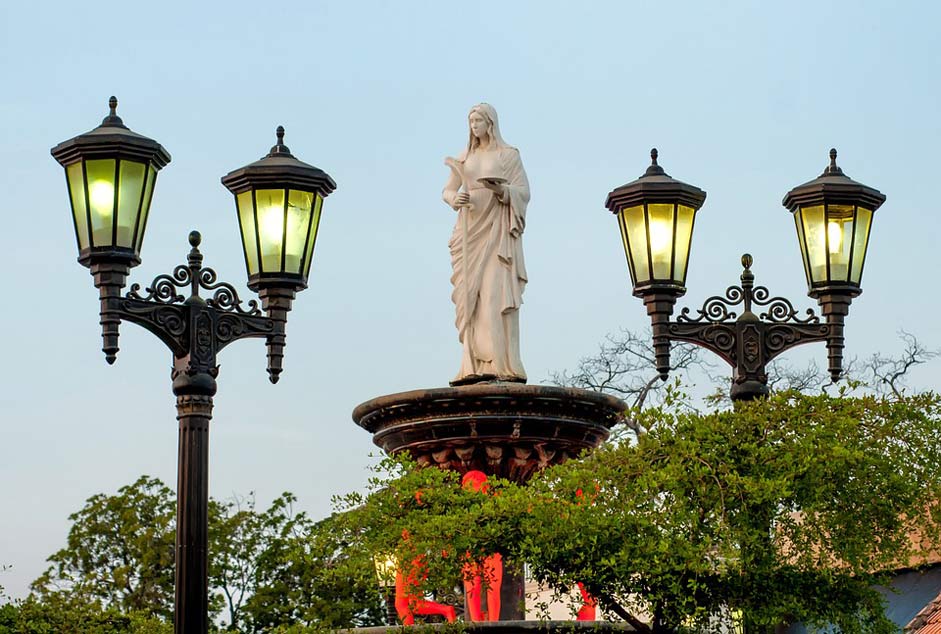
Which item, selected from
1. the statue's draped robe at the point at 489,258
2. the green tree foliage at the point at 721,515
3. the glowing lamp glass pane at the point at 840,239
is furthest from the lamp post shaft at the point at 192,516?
the statue's draped robe at the point at 489,258

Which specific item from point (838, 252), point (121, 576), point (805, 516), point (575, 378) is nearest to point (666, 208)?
point (838, 252)

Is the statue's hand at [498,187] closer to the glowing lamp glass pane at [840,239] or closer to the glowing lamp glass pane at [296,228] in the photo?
the glowing lamp glass pane at [840,239]

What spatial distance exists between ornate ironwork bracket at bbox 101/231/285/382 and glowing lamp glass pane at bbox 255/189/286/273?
27 cm

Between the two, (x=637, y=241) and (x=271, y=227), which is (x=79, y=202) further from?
(x=637, y=241)

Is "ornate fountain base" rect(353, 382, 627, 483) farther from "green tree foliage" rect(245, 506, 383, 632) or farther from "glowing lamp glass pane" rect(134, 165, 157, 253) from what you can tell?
"green tree foliage" rect(245, 506, 383, 632)

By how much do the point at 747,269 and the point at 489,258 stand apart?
402cm

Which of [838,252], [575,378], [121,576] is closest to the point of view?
[838,252]

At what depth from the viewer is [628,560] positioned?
12.2 m

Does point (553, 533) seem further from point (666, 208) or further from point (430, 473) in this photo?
point (666, 208)

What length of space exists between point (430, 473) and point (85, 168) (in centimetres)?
289

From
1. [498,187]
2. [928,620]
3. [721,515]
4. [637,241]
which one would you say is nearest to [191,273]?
[637,241]

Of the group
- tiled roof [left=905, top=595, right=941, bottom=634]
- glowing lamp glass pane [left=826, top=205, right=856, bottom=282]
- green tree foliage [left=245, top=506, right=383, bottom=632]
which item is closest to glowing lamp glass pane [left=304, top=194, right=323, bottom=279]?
glowing lamp glass pane [left=826, top=205, right=856, bottom=282]

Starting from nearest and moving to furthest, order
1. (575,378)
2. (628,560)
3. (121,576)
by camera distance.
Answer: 1. (628,560)
2. (575,378)
3. (121,576)

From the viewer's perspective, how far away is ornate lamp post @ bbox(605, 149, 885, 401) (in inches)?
541
